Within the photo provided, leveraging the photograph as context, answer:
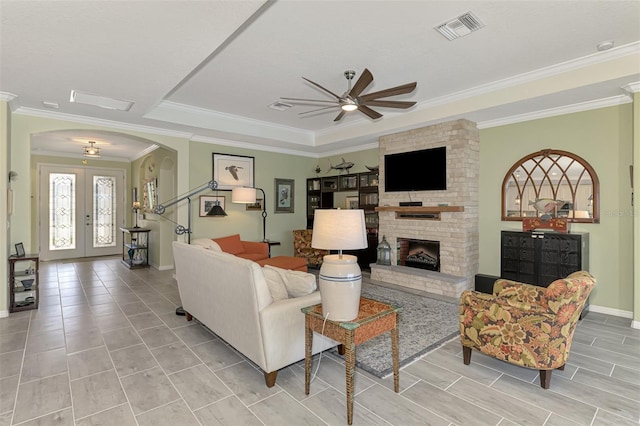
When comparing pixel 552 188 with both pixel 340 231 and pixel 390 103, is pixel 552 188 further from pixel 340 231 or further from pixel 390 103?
pixel 340 231

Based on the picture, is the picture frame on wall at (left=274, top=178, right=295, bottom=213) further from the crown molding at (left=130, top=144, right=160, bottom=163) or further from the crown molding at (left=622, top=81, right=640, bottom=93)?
the crown molding at (left=622, top=81, right=640, bottom=93)

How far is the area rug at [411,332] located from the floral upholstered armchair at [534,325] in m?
0.60

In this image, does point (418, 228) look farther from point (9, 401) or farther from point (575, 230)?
point (9, 401)

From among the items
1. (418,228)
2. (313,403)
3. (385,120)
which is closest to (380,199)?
(418,228)

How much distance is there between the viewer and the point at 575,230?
4.29 metres

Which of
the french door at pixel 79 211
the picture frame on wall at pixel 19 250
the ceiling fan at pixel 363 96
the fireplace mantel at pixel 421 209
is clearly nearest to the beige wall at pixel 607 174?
the fireplace mantel at pixel 421 209

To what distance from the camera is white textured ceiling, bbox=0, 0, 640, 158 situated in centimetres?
249

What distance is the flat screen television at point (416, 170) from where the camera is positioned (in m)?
5.20

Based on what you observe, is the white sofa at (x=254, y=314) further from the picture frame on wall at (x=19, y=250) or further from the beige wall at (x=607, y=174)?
the beige wall at (x=607, y=174)

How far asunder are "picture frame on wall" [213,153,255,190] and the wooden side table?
474 centimetres

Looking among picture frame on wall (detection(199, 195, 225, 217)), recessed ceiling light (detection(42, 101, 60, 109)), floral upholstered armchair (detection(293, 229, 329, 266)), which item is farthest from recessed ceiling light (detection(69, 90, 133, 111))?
floral upholstered armchair (detection(293, 229, 329, 266))

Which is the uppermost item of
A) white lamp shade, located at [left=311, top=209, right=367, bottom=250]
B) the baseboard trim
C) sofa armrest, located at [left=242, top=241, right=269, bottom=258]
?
white lamp shade, located at [left=311, top=209, right=367, bottom=250]

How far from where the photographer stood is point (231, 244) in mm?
5879

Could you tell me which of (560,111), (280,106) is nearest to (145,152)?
(280,106)
